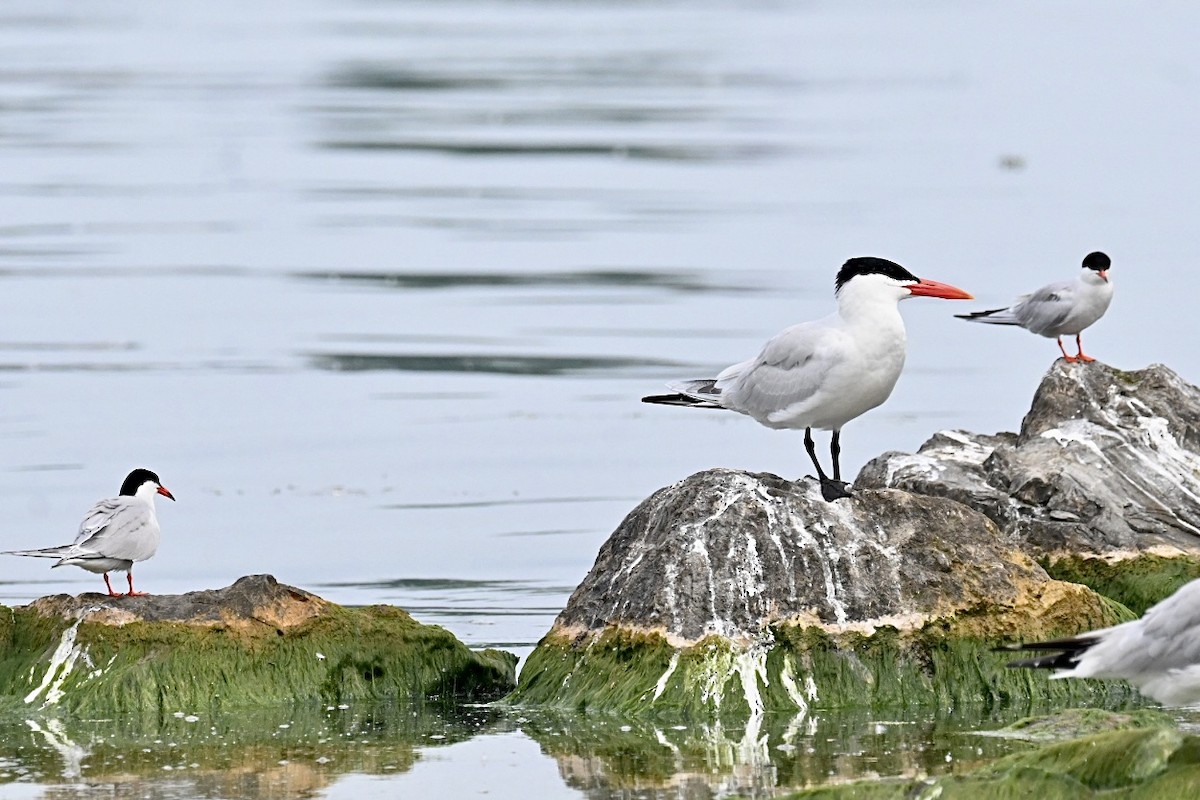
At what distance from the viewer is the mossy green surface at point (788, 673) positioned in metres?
8.62

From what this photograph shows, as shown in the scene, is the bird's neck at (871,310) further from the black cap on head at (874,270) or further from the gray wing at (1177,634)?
the gray wing at (1177,634)

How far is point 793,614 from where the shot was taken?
8.73 m

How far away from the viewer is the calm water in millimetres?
13766

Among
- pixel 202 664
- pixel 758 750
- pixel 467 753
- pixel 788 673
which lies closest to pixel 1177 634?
pixel 758 750

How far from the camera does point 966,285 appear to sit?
21.4 m

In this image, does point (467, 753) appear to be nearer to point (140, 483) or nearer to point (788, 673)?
point (788, 673)


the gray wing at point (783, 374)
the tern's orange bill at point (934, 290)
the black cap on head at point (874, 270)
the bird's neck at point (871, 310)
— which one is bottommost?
the gray wing at point (783, 374)

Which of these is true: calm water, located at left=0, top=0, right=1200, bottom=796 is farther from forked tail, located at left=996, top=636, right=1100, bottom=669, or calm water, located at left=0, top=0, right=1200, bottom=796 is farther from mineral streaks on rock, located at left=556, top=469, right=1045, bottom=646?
forked tail, located at left=996, top=636, right=1100, bottom=669

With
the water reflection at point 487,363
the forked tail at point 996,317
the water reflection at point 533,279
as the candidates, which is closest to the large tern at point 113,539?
the forked tail at point 996,317

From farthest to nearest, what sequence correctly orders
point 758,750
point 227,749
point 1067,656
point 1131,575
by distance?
point 1131,575 → point 227,749 → point 758,750 → point 1067,656

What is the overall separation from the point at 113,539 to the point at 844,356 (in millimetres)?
A: 3251

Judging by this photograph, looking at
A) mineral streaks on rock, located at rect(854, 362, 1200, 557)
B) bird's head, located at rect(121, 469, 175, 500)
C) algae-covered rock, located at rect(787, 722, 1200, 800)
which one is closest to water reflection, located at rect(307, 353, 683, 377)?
mineral streaks on rock, located at rect(854, 362, 1200, 557)

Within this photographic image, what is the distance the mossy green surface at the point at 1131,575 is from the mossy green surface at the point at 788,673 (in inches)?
40.2

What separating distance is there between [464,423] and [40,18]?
49360mm
